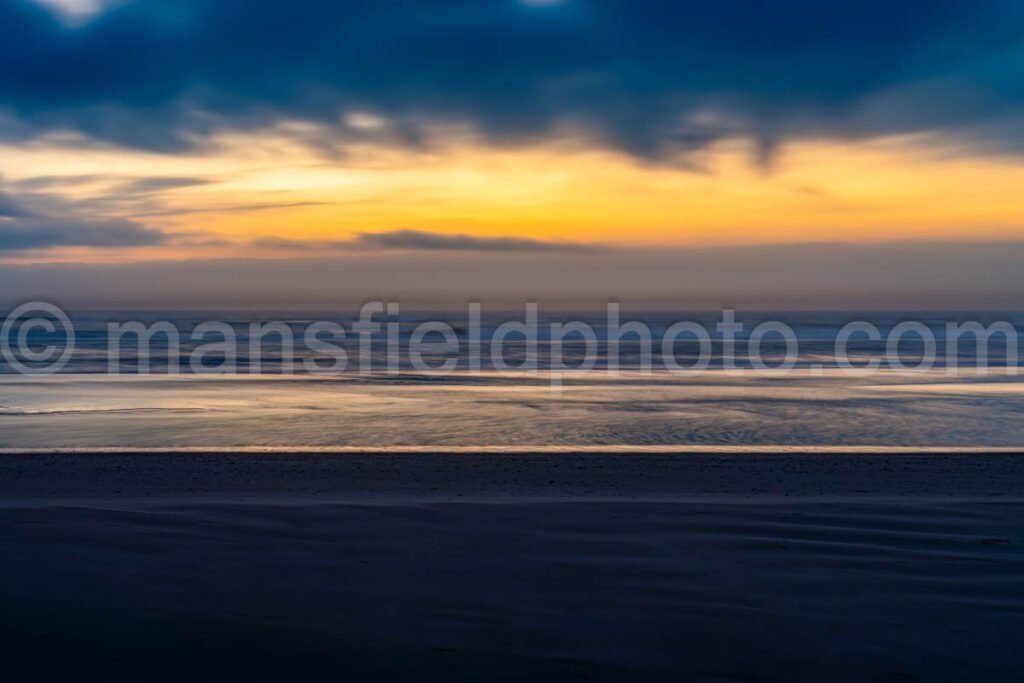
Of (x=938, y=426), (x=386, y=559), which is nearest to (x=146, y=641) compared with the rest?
(x=386, y=559)

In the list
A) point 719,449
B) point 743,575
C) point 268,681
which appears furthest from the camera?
point 719,449

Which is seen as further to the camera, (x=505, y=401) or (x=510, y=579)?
(x=505, y=401)

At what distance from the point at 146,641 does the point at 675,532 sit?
4.18 metres

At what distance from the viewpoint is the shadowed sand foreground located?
4.68m

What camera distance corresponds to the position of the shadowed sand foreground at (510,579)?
4.68 metres

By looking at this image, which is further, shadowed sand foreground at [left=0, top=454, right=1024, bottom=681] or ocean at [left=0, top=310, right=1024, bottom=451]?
ocean at [left=0, top=310, right=1024, bottom=451]

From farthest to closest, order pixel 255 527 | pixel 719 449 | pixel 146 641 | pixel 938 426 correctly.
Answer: pixel 938 426 < pixel 719 449 < pixel 255 527 < pixel 146 641

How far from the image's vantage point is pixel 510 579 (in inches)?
234

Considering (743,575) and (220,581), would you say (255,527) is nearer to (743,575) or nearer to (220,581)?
(220,581)

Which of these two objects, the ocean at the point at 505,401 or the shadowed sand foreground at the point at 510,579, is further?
the ocean at the point at 505,401

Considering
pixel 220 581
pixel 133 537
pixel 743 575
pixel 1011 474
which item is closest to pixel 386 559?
pixel 220 581

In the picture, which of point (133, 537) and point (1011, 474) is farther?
point (1011, 474)

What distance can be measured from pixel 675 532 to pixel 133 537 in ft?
14.6

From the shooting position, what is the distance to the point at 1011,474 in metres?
10.0
